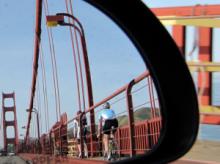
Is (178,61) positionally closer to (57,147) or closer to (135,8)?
(135,8)

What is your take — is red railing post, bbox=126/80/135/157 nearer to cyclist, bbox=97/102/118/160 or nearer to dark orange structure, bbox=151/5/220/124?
cyclist, bbox=97/102/118/160

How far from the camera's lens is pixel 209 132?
3.49 meters

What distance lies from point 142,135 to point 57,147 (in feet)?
24.1

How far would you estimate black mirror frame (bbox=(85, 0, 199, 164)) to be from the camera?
240cm

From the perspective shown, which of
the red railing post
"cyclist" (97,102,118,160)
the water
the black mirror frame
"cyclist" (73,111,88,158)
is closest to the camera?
the black mirror frame

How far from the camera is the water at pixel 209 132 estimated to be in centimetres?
332

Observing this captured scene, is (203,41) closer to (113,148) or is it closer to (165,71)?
(165,71)

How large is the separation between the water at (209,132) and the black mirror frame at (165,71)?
1.98ft

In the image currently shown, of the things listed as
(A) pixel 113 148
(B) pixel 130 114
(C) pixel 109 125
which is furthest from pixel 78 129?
(B) pixel 130 114

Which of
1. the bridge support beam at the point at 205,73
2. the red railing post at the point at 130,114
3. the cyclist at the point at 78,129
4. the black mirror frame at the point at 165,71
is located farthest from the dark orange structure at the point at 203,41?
the cyclist at the point at 78,129

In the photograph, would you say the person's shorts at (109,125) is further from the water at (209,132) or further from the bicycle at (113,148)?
the water at (209,132)

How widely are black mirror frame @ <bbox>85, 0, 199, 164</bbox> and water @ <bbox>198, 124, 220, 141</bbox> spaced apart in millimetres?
605

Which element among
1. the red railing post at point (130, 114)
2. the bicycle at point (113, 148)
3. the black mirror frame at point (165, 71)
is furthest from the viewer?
the bicycle at point (113, 148)

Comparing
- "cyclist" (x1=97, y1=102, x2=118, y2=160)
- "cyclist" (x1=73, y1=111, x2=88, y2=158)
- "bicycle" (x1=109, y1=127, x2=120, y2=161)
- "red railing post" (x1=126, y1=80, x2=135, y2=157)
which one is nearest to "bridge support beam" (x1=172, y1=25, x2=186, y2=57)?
"red railing post" (x1=126, y1=80, x2=135, y2=157)
